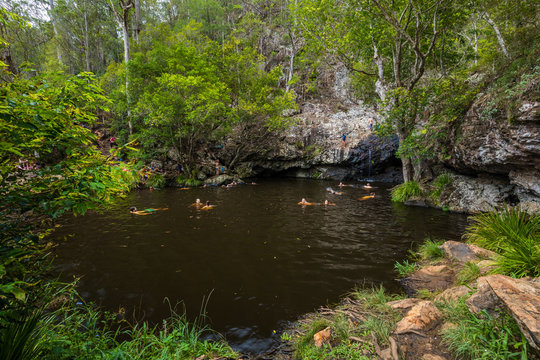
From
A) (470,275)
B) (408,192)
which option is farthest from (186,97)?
Result: (470,275)

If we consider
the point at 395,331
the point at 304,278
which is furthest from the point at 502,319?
the point at 304,278

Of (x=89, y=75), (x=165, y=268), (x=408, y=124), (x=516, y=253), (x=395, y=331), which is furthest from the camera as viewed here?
(x=408, y=124)

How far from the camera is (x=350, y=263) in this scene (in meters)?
6.37

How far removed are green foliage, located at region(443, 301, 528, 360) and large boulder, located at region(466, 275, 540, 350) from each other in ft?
0.49

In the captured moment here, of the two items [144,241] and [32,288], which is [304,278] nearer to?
[32,288]

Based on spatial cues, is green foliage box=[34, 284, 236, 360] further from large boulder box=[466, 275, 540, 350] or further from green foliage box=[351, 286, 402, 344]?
large boulder box=[466, 275, 540, 350]

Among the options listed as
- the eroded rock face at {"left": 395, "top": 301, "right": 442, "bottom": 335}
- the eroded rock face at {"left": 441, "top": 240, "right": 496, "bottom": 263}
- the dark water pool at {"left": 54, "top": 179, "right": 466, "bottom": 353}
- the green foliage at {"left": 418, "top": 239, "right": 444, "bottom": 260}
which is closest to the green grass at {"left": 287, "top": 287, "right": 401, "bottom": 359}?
the eroded rock face at {"left": 395, "top": 301, "right": 442, "bottom": 335}

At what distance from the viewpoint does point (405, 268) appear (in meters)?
5.84

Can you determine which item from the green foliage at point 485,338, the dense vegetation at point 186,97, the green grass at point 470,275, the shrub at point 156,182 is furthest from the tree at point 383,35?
the shrub at point 156,182

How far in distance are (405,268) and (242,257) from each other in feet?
14.1

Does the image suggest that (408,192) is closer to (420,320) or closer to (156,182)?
(420,320)

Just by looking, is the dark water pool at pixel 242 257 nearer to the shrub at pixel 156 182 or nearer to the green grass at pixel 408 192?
the green grass at pixel 408 192

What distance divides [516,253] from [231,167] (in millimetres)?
22896

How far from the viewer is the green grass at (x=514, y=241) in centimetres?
361
